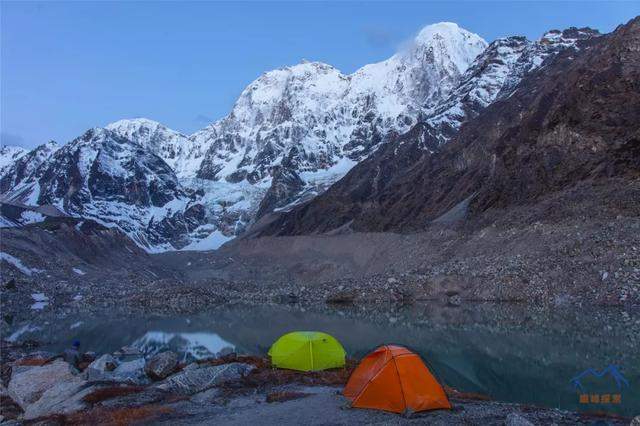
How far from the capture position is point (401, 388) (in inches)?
598

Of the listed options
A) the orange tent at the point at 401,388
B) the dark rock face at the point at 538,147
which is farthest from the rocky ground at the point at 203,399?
the dark rock face at the point at 538,147

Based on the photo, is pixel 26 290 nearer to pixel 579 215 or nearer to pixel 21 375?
pixel 21 375

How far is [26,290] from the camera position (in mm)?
75875

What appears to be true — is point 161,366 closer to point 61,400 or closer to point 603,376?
point 61,400

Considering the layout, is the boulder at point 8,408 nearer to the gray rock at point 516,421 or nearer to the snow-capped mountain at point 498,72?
the gray rock at point 516,421

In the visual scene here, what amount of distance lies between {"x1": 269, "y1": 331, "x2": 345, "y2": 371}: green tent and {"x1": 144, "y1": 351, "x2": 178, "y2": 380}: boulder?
153 inches

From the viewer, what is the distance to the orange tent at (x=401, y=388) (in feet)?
49.5

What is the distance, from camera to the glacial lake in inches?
818

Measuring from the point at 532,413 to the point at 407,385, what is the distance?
3.19 m

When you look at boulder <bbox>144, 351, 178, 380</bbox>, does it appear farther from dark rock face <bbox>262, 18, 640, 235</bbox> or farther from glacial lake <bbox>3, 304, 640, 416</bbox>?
dark rock face <bbox>262, 18, 640, 235</bbox>

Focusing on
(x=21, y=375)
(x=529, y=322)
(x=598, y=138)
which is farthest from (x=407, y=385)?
(x=598, y=138)

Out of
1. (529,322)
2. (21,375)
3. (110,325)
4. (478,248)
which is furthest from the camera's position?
(478,248)

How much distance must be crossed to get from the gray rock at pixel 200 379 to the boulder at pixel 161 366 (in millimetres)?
2597

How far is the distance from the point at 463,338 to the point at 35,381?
21.7 m
